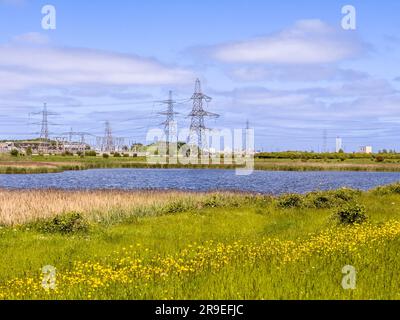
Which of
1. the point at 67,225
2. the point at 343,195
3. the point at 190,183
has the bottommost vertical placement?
the point at 190,183

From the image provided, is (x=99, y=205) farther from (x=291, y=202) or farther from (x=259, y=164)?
(x=259, y=164)

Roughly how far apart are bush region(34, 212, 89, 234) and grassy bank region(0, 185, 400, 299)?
5cm

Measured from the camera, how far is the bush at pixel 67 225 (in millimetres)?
21078

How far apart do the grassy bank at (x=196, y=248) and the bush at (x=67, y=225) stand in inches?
1.9

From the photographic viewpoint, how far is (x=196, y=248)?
57.5ft

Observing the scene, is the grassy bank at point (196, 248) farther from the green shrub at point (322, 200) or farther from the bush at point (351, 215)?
the bush at point (351, 215)

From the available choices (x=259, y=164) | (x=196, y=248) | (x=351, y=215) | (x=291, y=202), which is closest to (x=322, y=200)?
(x=291, y=202)

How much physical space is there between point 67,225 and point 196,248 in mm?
6458

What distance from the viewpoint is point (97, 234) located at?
806 inches

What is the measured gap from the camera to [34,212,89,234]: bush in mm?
21078

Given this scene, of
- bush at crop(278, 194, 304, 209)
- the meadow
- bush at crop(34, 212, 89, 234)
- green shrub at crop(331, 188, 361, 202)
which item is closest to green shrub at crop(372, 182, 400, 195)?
green shrub at crop(331, 188, 361, 202)

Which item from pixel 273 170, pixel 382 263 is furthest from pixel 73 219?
pixel 273 170

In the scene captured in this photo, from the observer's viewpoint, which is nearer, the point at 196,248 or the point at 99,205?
the point at 196,248
